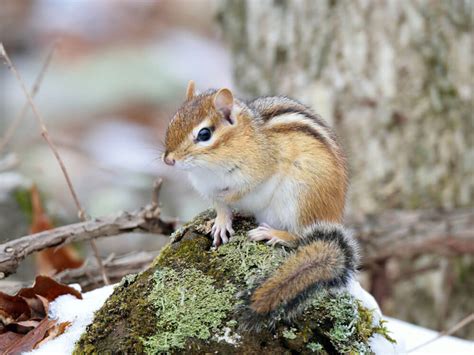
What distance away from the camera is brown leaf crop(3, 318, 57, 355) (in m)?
2.00

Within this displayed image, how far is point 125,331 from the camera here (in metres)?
1.96

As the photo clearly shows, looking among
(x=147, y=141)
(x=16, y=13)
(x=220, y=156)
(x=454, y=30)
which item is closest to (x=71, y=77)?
(x=16, y=13)

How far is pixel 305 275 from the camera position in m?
1.91

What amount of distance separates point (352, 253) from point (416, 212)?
7.56 ft

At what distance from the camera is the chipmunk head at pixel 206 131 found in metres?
2.40

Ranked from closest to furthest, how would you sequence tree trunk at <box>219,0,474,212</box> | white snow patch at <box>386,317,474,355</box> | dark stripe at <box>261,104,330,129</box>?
1. dark stripe at <box>261,104,330,129</box>
2. white snow patch at <box>386,317,474,355</box>
3. tree trunk at <box>219,0,474,212</box>

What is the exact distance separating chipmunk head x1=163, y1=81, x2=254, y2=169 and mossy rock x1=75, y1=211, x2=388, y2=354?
32 centimetres

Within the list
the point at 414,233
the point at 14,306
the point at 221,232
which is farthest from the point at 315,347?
the point at 414,233

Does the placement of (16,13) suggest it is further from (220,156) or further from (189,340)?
(189,340)

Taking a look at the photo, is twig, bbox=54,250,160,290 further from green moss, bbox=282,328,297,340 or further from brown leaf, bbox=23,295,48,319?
green moss, bbox=282,328,297,340

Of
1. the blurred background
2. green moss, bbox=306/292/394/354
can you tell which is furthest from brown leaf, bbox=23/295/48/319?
the blurred background

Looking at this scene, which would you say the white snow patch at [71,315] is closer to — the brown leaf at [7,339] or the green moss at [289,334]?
the brown leaf at [7,339]

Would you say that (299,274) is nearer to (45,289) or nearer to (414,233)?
(45,289)

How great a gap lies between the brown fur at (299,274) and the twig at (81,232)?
936 millimetres
